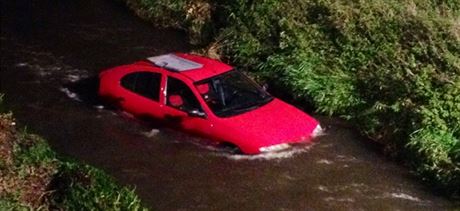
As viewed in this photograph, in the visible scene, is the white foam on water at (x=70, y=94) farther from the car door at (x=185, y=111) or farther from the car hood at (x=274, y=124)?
the car hood at (x=274, y=124)

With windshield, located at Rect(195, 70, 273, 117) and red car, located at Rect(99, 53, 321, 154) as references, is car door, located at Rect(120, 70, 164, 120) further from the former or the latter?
windshield, located at Rect(195, 70, 273, 117)

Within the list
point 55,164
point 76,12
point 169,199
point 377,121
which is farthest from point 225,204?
point 76,12

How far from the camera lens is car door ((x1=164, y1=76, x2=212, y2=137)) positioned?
50.4ft

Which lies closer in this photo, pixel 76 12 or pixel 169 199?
pixel 169 199

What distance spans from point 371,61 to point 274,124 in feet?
10.6

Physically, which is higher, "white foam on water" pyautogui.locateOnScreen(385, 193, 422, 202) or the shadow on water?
"white foam on water" pyautogui.locateOnScreen(385, 193, 422, 202)

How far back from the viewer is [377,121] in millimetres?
16203

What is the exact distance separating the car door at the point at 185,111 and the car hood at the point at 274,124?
0.47 metres

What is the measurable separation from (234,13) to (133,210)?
8.63 m

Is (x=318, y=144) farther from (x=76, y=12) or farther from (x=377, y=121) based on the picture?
(x=76, y=12)

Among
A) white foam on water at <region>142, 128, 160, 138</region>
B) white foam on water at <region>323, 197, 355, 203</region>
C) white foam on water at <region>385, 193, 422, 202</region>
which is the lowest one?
white foam on water at <region>142, 128, 160, 138</region>

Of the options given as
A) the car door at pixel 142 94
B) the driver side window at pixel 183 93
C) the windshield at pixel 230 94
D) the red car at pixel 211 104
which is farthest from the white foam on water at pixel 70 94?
the windshield at pixel 230 94

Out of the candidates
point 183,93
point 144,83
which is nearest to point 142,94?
point 144,83

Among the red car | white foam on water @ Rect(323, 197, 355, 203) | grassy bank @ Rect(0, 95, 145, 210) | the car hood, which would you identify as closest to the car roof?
the red car
